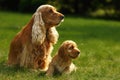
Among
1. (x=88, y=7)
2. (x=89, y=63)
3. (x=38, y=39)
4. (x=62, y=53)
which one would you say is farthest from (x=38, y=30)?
(x=88, y=7)

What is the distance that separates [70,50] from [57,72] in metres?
0.61

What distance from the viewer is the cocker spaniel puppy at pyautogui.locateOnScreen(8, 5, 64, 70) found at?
11.0 metres

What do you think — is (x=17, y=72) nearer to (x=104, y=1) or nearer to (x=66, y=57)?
(x=66, y=57)

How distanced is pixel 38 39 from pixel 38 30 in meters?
0.21

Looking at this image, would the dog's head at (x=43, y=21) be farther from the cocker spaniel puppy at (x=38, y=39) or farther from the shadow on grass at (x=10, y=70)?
the shadow on grass at (x=10, y=70)

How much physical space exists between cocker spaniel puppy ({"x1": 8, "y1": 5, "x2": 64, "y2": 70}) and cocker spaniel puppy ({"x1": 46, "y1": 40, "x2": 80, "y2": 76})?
1.70 ft

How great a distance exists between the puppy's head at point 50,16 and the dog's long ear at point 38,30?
0.32ft

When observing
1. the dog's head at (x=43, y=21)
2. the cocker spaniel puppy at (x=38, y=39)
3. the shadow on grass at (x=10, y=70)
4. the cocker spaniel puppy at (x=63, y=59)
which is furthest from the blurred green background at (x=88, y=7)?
the cocker spaniel puppy at (x=63, y=59)

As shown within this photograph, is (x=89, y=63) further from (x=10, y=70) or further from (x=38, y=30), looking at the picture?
(x=10, y=70)

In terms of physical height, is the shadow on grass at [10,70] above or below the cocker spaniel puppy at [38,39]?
below

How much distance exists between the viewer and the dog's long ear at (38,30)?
10891mm

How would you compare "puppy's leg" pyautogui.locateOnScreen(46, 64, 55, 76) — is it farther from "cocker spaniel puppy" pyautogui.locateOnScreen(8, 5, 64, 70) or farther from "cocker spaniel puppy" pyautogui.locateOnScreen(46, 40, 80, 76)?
"cocker spaniel puppy" pyautogui.locateOnScreen(8, 5, 64, 70)

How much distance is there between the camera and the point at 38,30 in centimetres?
1093

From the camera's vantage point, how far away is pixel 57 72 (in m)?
10.8
